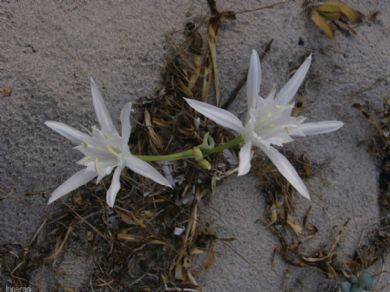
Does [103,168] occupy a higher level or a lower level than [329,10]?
lower

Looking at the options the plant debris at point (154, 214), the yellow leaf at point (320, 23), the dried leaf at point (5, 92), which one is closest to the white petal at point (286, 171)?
the plant debris at point (154, 214)

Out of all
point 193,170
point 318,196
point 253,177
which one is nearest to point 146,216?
point 193,170

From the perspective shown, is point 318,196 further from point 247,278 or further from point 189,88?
point 189,88

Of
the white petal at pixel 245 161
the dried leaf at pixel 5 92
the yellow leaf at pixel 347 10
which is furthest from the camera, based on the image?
the yellow leaf at pixel 347 10

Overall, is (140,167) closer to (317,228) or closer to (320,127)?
(320,127)

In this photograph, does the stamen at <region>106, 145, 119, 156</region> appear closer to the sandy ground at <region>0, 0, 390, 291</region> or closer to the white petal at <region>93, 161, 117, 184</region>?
the white petal at <region>93, 161, 117, 184</region>

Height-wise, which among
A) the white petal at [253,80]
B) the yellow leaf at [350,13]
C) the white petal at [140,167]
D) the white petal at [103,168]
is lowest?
the white petal at [140,167]

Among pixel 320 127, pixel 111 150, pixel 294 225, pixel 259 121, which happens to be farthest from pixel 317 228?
pixel 111 150

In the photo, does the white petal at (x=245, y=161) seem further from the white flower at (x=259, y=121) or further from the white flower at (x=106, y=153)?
the white flower at (x=106, y=153)
